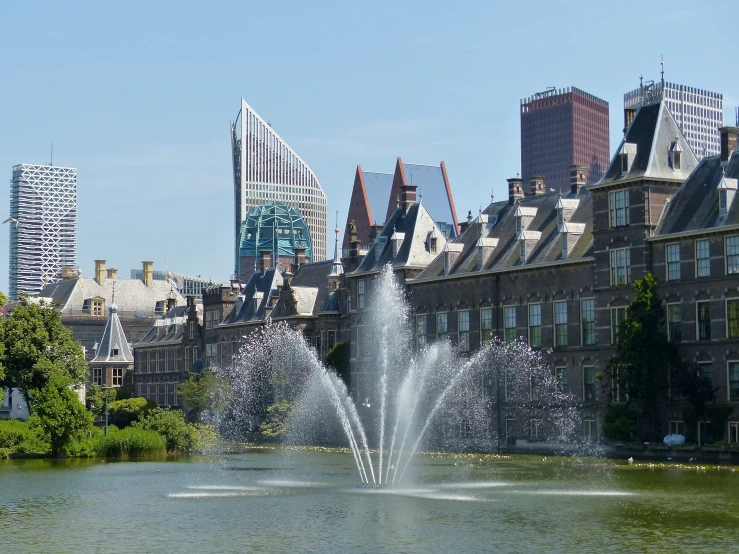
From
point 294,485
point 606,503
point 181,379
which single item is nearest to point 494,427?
point 294,485

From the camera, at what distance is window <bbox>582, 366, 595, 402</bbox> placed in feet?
248

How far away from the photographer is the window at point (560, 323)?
77.9 m

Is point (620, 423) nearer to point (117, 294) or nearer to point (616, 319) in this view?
point (616, 319)

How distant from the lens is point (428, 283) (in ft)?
293

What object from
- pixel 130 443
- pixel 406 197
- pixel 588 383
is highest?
pixel 406 197

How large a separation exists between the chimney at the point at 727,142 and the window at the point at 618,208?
208 inches

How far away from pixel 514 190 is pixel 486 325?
9991 millimetres

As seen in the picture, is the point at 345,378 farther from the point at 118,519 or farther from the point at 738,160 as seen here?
the point at 118,519

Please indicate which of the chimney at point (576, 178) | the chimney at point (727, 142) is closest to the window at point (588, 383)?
the chimney at point (576, 178)

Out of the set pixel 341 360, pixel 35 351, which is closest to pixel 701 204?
pixel 341 360

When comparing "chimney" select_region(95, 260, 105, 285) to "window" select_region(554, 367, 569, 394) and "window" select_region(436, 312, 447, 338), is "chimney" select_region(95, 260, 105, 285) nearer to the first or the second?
"window" select_region(436, 312, 447, 338)

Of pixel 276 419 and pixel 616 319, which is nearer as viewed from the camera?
pixel 616 319

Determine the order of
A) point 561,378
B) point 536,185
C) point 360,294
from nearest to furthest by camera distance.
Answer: point 561,378, point 536,185, point 360,294

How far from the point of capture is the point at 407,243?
94.0 metres
